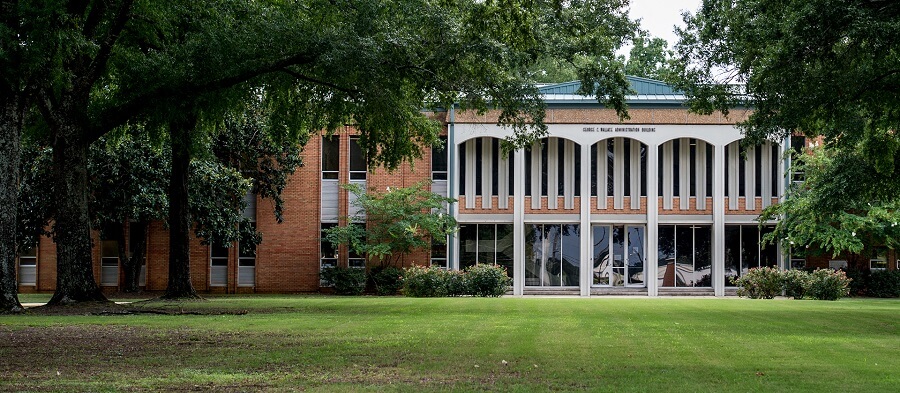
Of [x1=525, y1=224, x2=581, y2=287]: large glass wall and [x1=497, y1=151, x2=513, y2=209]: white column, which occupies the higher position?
[x1=497, y1=151, x2=513, y2=209]: white column

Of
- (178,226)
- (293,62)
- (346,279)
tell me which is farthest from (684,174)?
(293,62)

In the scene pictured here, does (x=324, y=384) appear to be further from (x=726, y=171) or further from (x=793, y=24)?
(x=726, y=171)

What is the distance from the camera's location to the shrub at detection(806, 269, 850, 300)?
34.4 meters

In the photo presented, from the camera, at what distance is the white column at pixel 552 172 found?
42.3 metres

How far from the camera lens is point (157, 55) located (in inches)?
883

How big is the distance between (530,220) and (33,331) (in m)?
27.4

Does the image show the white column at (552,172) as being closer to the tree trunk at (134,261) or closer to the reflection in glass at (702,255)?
the reflection in glass at (702,255)

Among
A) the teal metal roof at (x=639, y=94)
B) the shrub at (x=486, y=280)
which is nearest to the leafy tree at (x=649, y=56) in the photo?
the teal metal roof at (x=639, y=94)

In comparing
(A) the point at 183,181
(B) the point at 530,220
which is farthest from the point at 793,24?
(B) the point at 530,220

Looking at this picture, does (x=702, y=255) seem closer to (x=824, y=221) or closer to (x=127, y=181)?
(x=824, y=221)

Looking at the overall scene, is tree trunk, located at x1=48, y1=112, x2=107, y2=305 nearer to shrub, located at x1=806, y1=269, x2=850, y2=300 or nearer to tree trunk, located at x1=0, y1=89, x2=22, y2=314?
tree trunk, located at x1=0, y1=89, x2=22, y2=314

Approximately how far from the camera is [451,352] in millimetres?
13547

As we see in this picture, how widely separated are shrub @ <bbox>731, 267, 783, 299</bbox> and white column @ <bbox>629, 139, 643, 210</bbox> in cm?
677


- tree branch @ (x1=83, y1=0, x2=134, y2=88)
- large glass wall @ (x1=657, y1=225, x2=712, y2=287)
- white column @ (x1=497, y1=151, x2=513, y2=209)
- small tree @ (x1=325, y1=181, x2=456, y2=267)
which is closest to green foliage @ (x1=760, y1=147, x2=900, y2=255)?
large glass wall @ (x1=657, y1=225, x2=712, y2=287)
